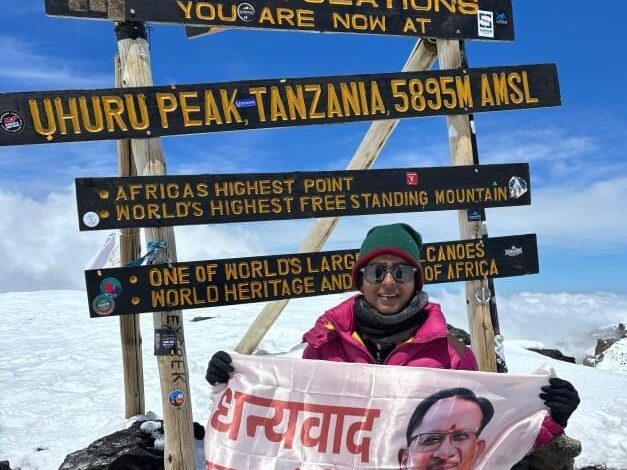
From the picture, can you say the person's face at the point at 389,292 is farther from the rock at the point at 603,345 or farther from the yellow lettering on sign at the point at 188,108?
the rock at the point at 603,345

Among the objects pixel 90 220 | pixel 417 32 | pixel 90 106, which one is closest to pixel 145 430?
pixel 90 220

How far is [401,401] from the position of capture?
9.91 feet

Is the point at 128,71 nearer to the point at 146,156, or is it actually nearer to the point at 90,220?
the point at 146,156

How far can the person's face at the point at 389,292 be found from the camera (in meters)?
2.95

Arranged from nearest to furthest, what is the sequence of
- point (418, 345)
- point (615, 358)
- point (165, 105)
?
point (418, 345) → point (165, 105) → point (615, 358)

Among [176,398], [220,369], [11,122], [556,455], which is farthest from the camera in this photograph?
[556,455]

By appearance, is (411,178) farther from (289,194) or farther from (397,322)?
(397,322)

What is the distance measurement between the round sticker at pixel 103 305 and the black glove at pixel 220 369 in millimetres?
1828

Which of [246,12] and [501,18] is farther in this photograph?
[501,18]

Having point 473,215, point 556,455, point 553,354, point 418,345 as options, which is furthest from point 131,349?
point 553,354

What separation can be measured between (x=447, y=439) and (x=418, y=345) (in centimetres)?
49

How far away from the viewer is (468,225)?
585 centimetres

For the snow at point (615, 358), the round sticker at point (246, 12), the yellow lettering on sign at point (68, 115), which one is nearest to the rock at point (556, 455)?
the round sticker at point (246, 12)

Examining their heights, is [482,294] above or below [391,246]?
below
